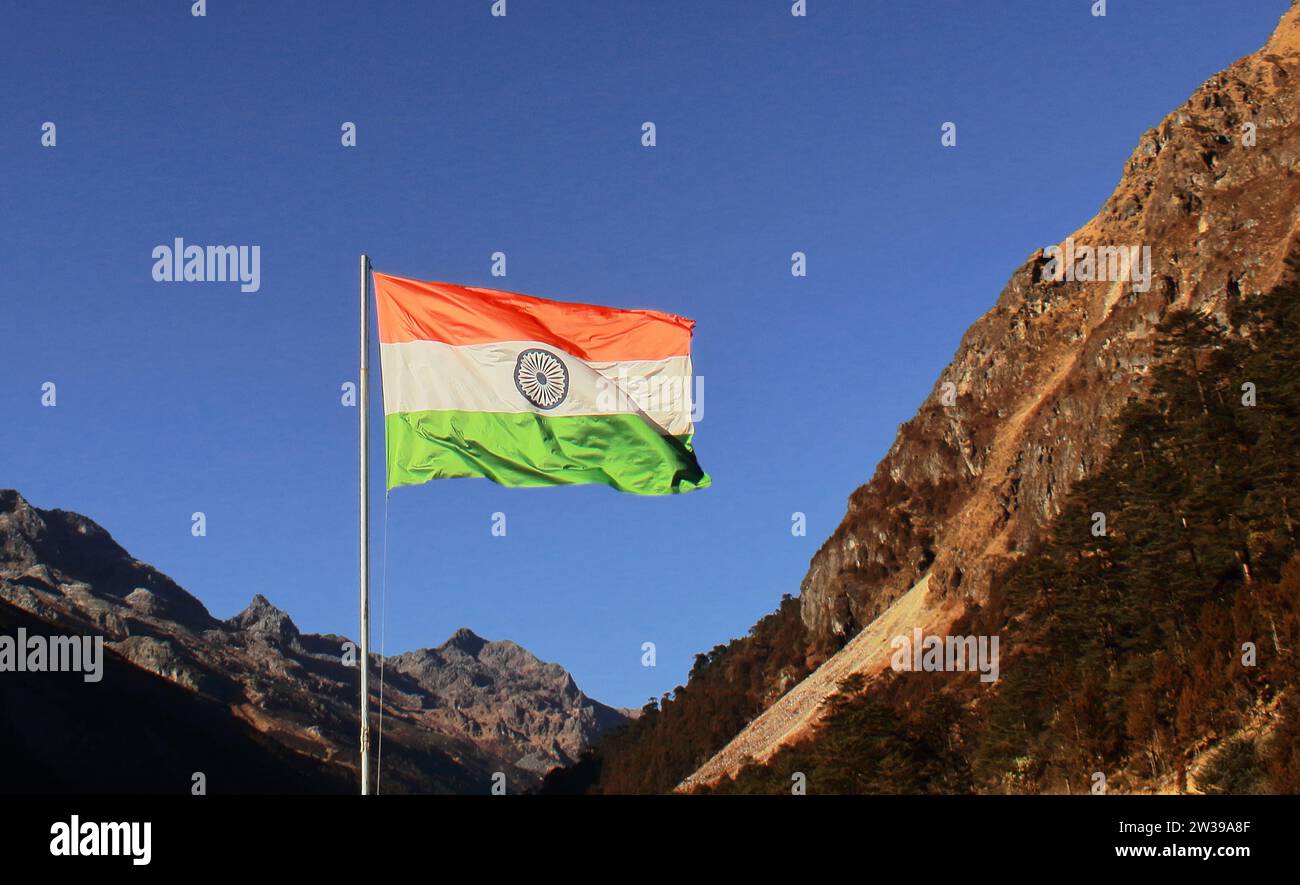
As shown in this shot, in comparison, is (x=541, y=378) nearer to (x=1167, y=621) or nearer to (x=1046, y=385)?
(x=1167, y=621)

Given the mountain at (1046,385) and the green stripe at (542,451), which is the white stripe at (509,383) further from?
the mountain at (1046,385)

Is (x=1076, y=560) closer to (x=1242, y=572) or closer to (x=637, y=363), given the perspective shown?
(x=1242, y=572)

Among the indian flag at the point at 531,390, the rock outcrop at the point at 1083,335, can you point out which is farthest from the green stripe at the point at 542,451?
the rock outcrop at the point at 1083,335

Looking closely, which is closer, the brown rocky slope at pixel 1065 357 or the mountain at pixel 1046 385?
the mountain at pixel 1046 385

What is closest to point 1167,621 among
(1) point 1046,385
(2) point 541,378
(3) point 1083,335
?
(2) point 541,378

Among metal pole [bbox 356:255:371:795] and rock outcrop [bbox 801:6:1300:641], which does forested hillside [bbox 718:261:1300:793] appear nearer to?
metal pole [bbox 356:255:371:795]
